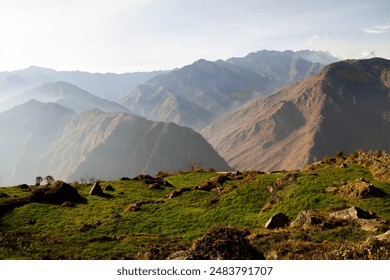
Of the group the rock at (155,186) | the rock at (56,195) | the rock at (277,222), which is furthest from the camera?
the rock at (155,186)

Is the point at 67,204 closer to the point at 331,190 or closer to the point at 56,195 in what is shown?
the point at 56,195

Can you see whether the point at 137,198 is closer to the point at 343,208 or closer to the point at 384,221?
the point at 343,208

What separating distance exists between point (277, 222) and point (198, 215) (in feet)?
29.3

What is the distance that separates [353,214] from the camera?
78.8ft

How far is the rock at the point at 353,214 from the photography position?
938 inches

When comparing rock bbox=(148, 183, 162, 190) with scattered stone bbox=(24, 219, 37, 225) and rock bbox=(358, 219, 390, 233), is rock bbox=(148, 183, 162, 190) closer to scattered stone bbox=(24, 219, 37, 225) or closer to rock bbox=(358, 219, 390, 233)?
scattered stone bbox=(24, 219, 37, 225)

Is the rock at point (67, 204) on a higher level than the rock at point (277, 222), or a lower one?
higher

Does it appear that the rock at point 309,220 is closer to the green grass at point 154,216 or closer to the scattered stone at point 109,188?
the green grass at point 154,216

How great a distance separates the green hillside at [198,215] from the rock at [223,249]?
272 centimetres

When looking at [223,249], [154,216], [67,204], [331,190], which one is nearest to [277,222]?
[331,190]

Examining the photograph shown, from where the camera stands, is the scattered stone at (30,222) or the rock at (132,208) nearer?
the scattered stone at (30,222)

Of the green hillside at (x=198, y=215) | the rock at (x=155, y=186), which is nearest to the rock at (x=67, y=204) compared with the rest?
the green hillside at (x=198, y=215)

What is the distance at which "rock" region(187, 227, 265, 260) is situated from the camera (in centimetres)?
1406
